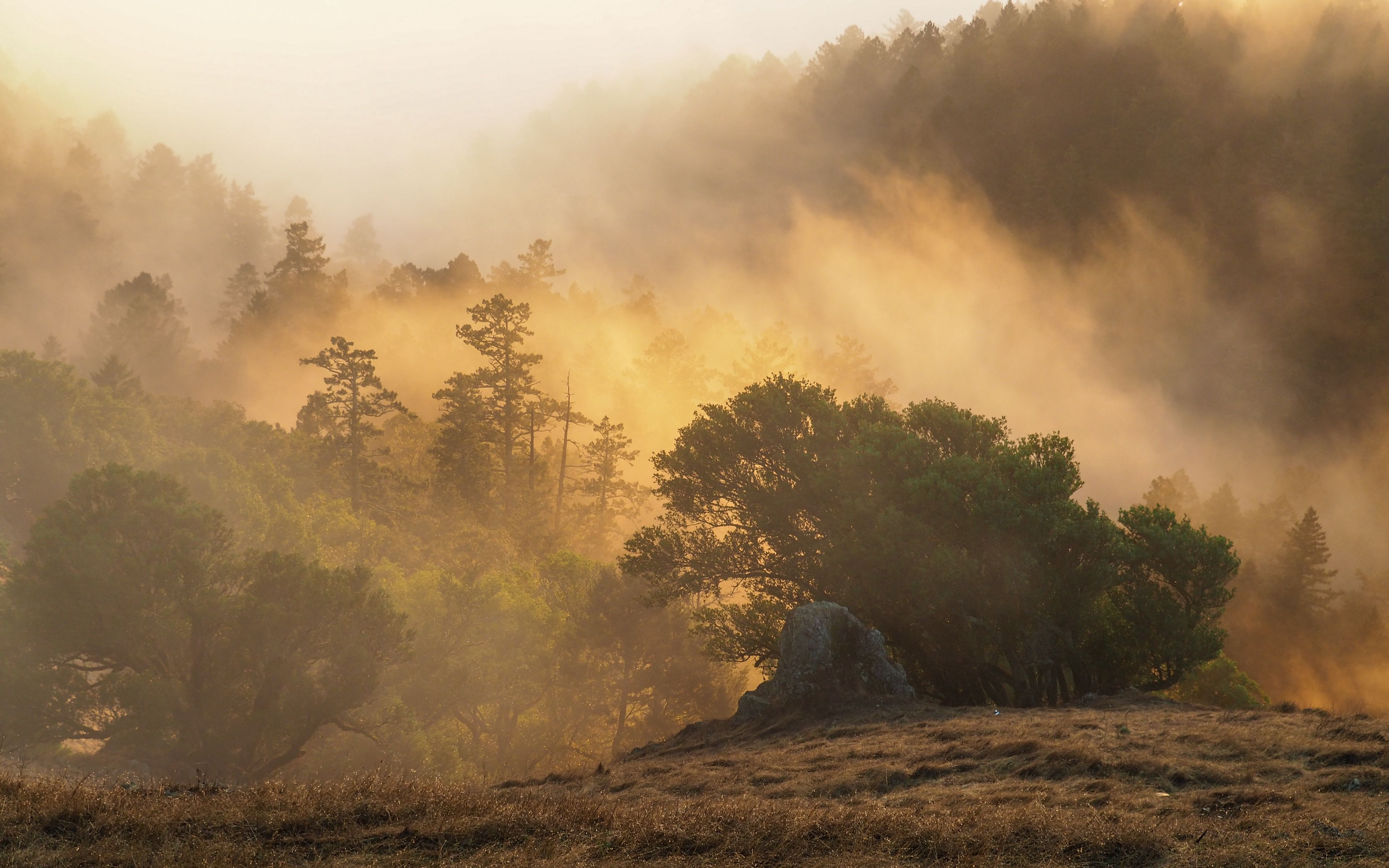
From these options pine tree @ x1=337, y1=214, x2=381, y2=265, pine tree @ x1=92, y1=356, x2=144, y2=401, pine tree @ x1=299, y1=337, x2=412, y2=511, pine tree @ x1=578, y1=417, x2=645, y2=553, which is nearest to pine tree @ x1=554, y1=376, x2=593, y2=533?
pine tree @ x1=578, y1=417, x2=645, y2=553

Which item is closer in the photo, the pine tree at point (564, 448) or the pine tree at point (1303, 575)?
the pine tree at point (1303, 575)

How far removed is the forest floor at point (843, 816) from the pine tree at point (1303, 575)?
210ft

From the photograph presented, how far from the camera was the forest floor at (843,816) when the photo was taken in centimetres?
727

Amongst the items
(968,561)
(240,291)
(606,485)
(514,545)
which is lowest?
(968,561)

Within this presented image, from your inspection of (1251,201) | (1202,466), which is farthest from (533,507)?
(1251,201)

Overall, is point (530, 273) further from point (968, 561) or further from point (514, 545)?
point (968, 561)

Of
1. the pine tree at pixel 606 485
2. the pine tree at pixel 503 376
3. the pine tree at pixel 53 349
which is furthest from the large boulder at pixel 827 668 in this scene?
the pine tree at pixel 53 349

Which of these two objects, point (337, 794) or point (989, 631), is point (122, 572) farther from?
point (989, 631)

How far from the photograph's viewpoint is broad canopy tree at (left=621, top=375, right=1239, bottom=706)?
24.1 metres

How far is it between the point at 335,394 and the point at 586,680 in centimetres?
3177

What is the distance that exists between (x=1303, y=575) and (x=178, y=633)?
77.9 metres

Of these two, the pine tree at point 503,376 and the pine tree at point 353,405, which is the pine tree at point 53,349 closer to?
the pine tree at point 353,405

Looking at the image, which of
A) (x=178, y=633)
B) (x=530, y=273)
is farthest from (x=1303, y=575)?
(x=530, y=273)

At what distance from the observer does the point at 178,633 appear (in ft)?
113
